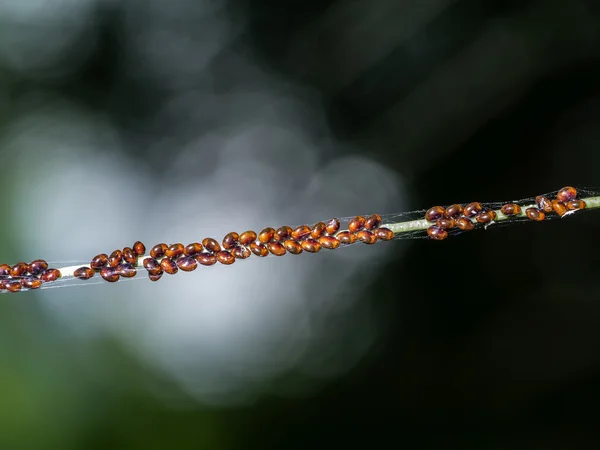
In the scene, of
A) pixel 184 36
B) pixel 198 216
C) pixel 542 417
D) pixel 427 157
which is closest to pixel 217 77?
pixel 184 36

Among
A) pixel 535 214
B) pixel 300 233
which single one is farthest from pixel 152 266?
pixel 535 214

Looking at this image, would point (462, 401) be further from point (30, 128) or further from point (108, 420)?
point (30, 128)

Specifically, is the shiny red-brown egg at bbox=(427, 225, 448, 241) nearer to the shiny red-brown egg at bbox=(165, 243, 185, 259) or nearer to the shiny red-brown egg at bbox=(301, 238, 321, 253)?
the shiny red-brown egg at bbox=(301, 238, 321, 253)

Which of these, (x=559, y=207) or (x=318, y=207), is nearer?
(x=559, y=207)

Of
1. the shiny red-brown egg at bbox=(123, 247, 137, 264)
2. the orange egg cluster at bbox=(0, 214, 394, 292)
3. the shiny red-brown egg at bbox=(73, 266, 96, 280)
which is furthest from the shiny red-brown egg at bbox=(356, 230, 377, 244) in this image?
the shiny red-brown egg at bbox=(73, 266, 96, 280)

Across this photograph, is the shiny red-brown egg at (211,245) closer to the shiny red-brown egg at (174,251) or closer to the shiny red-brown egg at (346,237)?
the shiny red-brown egg at (174,251)

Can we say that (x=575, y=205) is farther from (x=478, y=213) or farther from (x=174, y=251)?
(x=174, y=251)
